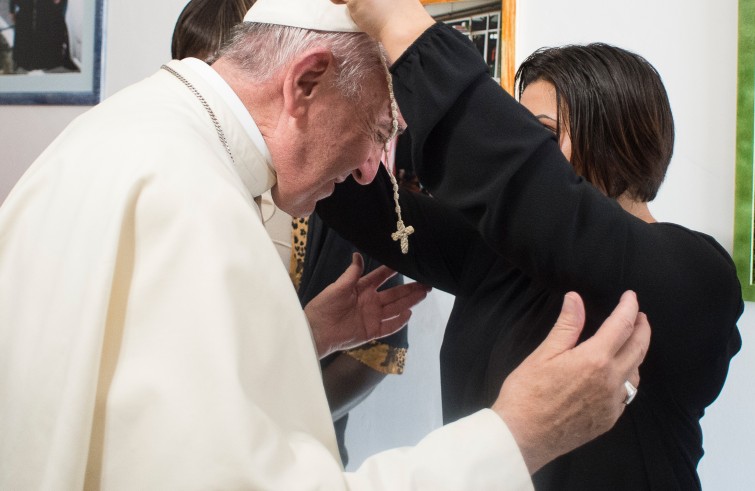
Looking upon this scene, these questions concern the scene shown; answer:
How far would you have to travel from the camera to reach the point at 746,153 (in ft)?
4.54

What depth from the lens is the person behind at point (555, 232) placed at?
0.74m

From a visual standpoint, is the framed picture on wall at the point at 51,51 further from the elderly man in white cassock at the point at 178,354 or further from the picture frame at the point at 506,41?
the elderly man in white cassock at the point at 178,354

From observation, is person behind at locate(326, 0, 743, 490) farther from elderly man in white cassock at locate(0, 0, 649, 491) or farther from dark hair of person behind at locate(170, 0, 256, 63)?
dark hair of person behind at locate(170, 0, 256, 63)

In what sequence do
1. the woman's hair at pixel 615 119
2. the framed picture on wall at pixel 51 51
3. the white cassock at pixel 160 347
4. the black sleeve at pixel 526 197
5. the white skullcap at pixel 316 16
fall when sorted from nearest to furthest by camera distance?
the white cassock at pixel 160 347
the black sleeve at pixel 526 197
the white skullcap at pixel 316 16
the woman's hair at pixel 615 119
the framed picture on wall at pixel 51 51

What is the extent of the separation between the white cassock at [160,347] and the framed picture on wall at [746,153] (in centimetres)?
91

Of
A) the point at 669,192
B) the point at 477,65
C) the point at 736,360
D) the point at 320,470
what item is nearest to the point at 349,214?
the point at 477,65

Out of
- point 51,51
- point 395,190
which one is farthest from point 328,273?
point 51,51

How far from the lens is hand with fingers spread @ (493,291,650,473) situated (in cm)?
72

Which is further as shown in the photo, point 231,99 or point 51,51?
point 51,51

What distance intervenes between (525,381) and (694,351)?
217 millimetres

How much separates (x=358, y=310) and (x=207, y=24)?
65 centimetres

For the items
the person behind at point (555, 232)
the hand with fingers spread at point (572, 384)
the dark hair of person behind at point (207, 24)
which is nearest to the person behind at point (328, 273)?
the dark hair of person behind at point (207, 24)

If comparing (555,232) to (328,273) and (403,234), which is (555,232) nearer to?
(403,234)

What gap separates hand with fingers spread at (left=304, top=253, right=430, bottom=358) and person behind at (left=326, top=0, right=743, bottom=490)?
0.29 ft
